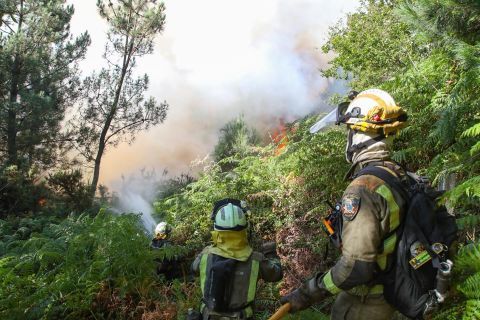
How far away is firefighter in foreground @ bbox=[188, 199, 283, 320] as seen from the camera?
9.59 ft

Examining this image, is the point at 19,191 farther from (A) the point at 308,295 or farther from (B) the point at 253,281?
(A) the point at 308,295

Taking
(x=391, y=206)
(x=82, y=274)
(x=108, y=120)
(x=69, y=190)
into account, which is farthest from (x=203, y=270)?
(x=108, y=120)

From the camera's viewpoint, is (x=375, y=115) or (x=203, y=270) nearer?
(x=375, y=115)

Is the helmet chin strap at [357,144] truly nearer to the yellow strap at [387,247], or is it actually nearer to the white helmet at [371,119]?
the white helmet at [371,119]

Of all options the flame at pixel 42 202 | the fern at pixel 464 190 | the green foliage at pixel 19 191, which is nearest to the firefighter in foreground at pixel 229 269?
the fern at pixel 464 190

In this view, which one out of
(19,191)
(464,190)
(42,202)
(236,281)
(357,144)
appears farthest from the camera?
(42,202)

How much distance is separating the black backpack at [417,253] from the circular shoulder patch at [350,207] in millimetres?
197

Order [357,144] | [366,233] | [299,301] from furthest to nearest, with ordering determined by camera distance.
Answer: [357,144] < [299,301] < [366,233]

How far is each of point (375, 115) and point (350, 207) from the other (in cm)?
56

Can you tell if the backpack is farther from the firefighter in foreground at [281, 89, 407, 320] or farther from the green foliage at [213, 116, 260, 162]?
the green foliage at [213, 116, 260, 162]

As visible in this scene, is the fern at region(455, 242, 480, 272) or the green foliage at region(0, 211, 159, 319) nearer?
the fern at region(455, 242, 480, 272)

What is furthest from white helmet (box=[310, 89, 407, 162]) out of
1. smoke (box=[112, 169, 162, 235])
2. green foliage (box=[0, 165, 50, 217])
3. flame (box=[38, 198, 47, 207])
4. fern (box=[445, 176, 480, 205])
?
smoke (box=[112, 169, 162, 235])

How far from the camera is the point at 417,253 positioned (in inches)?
80.6

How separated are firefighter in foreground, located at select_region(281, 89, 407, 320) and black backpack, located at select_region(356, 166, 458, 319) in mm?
43
